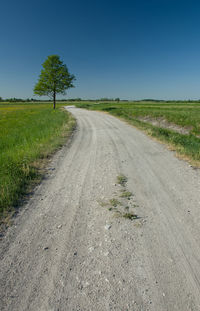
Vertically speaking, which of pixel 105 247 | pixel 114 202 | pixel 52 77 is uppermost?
pixel 52 77

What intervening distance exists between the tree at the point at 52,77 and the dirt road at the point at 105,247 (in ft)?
134

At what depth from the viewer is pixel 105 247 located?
239cm

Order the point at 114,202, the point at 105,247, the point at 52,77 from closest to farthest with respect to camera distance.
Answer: the point at 105,247 → the point at 114,202 → the point at 52,77

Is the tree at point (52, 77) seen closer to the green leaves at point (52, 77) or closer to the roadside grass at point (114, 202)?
the green leaves at point (52, 77)

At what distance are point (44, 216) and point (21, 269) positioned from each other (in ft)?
3.63

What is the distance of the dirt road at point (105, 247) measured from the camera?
1.74m

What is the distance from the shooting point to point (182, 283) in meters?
1.89

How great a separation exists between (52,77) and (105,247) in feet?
143

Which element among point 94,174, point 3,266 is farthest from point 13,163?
point 3,266

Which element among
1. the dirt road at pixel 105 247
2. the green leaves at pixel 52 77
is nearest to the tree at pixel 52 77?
the green leaves at pixel 52 77

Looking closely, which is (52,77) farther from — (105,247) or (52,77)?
(105,247)

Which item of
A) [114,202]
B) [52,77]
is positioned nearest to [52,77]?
[52,77]

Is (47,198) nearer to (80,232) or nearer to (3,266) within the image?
(80,232)

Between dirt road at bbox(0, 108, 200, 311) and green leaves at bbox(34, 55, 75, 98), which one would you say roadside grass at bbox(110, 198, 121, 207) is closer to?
dirt road at bbox(0, 108, 200, 311)
